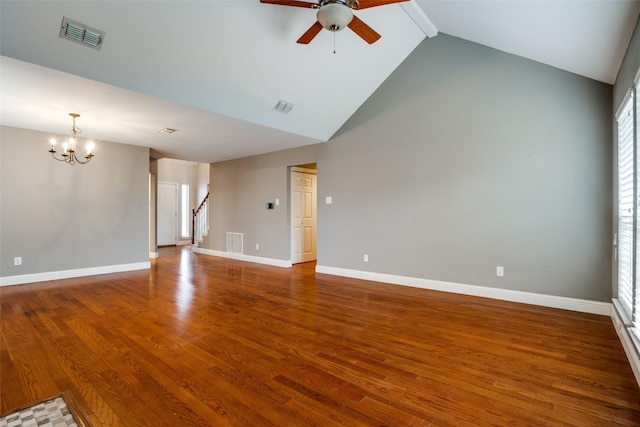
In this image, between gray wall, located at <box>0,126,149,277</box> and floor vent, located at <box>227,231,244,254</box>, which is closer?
gray wall, located at <box>0,126,149,277</box>

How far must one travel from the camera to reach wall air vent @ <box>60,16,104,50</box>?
2.65 metres

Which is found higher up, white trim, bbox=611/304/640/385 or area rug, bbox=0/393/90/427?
white trim, bbox=611/304/640/385

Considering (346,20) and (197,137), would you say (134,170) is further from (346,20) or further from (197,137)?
(346,20)

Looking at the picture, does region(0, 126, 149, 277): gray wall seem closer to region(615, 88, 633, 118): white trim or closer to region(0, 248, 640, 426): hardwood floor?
region(0, 248, 640, 426): hardwood floor

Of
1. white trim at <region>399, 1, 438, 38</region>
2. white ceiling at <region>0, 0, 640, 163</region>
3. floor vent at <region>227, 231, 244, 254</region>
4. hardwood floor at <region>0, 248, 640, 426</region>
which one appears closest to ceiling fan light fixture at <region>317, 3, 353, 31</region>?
white ceiling at <region>0, 0, 640, 163</region>

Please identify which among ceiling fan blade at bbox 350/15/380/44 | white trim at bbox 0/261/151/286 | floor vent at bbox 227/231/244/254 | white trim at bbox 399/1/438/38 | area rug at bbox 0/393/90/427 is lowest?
area rug at bbox 0/393/90/427

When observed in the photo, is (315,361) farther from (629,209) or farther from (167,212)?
(167,212)

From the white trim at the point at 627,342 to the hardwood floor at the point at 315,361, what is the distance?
0.08 meters

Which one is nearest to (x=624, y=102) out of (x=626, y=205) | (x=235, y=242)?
(x=626, y=205)

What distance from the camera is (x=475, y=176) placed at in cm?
427

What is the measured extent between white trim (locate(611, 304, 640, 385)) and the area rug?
11.7ft

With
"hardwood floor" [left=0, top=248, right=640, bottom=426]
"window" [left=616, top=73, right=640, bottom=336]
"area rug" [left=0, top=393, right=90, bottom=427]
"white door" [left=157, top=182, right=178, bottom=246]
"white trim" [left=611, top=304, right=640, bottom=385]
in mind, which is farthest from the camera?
"white door" [left=157, top=182, right=178, bottom=246]

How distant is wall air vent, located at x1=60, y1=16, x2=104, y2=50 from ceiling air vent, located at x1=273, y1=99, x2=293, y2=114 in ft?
7.26

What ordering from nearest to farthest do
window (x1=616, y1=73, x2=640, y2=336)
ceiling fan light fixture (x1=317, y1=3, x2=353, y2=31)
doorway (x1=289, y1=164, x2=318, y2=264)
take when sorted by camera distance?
window (x1=616, y1=73, x2=640, y2=336), ceiling fan light fixture (x1=317, y1=3, x2=353, y2=31), doorway (x1=289, y1=164, x2=318, y2=264)
